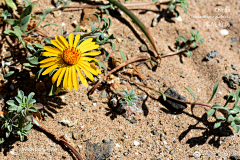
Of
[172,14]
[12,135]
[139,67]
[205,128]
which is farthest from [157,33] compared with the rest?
[12,135]

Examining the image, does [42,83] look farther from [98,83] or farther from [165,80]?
[165,80]

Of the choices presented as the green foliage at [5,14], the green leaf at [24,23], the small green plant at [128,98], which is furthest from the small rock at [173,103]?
the green foliage at [5,14]

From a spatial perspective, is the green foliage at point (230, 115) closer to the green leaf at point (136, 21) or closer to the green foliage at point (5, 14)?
the green leaf at point (136, 21)

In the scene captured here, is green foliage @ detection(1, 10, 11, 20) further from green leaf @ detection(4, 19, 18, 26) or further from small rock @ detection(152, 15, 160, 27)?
small rock @ detection(152, 15, 160, 27)

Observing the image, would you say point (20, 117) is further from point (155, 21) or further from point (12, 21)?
point (155, 21)

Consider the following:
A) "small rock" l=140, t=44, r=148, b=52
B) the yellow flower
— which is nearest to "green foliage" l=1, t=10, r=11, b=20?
the yellow flower

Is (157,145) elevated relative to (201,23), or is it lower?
lower
